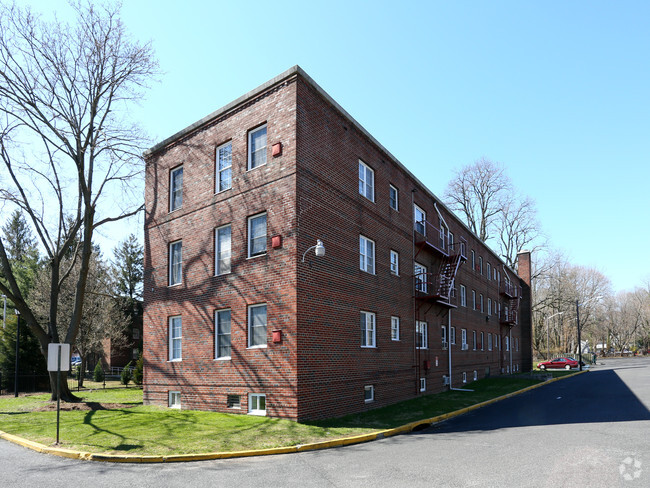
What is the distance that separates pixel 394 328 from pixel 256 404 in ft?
23.6

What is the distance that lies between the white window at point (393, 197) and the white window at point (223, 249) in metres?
7.36

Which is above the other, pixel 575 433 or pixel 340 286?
pixel 340 286

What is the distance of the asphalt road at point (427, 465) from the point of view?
795 centimetres

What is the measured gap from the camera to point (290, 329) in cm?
1358

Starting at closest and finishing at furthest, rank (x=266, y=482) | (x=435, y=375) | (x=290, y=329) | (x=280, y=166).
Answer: (x=266, y=482), (x=290, y=329), (x=280, y=166), (x=435, y=375)

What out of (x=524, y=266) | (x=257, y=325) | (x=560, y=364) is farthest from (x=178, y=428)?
(x=560, y=364)

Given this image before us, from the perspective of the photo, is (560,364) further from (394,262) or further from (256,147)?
(256,147)

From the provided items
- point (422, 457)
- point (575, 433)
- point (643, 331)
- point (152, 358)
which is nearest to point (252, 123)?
point (152, 358)

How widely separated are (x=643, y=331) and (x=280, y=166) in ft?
368

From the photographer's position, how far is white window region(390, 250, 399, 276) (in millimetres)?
19953

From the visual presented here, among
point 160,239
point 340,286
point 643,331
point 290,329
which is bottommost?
point 643,331

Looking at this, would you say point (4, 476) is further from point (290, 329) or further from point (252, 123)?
point (252, 123)

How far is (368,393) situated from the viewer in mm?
16906

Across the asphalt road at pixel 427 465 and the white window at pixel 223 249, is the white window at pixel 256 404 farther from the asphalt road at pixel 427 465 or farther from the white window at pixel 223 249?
the white window at pixel 223 249
